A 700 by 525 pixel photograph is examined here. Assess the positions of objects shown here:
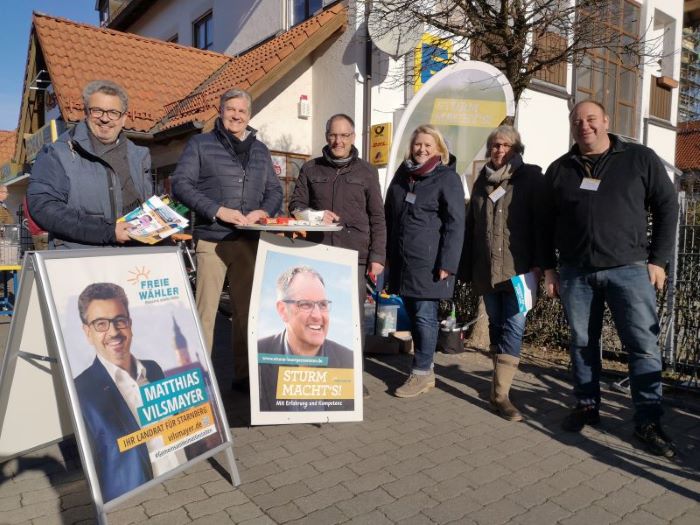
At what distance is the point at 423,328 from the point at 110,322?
234cm

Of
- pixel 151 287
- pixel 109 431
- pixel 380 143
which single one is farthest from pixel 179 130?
pixel 109 431

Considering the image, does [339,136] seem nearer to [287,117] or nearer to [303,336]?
[303,336]

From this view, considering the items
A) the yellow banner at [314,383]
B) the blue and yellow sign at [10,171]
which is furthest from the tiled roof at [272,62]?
the blue and yellow sign at [10,171]

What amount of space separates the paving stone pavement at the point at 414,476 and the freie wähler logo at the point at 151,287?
990mm

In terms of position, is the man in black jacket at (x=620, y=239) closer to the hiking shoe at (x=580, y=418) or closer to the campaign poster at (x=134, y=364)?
the hiking shoe at (x=580, y=418)

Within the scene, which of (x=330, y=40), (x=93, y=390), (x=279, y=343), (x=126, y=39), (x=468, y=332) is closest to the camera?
(x=93, y=390)

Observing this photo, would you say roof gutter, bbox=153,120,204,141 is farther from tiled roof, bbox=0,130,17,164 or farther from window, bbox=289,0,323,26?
tiled roof, bbox=0,130,17,164

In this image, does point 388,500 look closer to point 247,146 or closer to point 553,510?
point 553,510

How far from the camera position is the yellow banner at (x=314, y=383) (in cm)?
336

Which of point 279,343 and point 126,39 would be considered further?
point 126,39

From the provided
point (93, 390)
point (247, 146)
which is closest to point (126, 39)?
point (247, 146)

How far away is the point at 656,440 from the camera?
3.24 metres

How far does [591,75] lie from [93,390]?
12.0 meters

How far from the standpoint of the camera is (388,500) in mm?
2736
